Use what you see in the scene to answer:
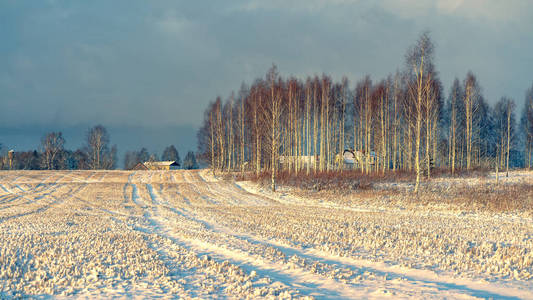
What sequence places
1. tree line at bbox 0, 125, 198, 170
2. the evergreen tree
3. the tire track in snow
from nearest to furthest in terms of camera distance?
1. the tire track in snow
2. tree line at bbox 0, 125, 198, 170
3. the evergreen tree

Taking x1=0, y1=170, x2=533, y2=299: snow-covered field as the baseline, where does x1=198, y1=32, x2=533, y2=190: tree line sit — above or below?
above

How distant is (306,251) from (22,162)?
130m

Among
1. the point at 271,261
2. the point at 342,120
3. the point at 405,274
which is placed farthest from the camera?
the point at 342,120

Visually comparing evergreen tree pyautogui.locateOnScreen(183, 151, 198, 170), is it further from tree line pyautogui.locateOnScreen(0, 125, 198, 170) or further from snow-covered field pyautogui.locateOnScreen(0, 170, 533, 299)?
snow-covered field pyautogui.locateOnScreen(0, 170, 533, 299)

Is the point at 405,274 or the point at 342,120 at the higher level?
the point at 342,120

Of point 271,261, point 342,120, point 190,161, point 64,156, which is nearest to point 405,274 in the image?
point 271,261

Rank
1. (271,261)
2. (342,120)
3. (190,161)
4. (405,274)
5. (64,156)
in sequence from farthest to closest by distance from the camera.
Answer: (190,161) → (64,156) → (342,120) → (271,261) → (405,274)

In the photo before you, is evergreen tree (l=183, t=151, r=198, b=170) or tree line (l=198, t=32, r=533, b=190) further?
evergreen tree (l=183, t=151, r=198, b=170)

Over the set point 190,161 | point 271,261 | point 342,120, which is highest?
point 342,120

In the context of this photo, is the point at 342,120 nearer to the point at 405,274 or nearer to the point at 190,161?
the point at 405,274

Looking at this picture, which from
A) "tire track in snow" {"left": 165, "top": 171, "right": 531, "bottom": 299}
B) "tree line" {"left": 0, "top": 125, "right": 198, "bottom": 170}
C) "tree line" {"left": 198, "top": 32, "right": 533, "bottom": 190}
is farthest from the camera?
"tree line" {"left": 0, "top": 125, "right": 198, "bottom": 170}

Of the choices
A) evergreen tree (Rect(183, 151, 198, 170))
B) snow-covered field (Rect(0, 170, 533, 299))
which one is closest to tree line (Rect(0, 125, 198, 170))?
evergreen tree (Rect(183, 151, 198, 170))

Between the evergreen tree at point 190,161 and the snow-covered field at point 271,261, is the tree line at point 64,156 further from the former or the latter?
the snow-covered field at point 271,261

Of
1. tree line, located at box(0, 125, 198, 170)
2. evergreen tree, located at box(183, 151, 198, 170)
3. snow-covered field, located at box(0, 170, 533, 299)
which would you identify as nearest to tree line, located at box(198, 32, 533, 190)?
snow-covered field, located at box(0, 170, 533, 299)
